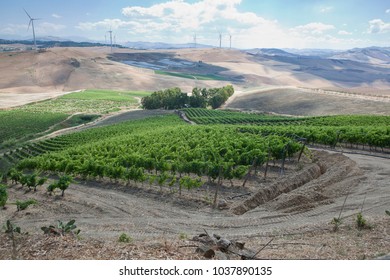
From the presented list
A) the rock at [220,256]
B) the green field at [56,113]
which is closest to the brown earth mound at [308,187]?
the rock at [220,256]

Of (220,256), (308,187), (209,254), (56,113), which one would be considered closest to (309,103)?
(56,113)

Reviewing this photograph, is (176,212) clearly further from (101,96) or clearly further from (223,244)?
(101,96)

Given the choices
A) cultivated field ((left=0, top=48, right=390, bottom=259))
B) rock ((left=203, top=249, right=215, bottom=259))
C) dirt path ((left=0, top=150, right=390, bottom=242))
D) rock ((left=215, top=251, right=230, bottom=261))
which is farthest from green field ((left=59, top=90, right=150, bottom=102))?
rock ((left=203, top=249, right=215, bottom=259))

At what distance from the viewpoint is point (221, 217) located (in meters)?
19.9

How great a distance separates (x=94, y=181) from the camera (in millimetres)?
30203

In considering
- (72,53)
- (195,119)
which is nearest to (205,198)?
(195,119)

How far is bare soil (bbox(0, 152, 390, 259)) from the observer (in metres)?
11.7

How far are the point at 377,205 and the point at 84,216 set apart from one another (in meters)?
15.1

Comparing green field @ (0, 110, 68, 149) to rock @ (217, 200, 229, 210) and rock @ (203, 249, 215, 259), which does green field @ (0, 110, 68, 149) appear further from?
rock @ (203, 249, 215, 259)

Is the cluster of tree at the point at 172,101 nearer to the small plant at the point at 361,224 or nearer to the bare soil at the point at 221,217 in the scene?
the bare soil at the point at 221,217

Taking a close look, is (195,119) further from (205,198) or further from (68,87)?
(68,87)

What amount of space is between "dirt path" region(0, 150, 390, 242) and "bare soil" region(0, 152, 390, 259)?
A: 46 mm

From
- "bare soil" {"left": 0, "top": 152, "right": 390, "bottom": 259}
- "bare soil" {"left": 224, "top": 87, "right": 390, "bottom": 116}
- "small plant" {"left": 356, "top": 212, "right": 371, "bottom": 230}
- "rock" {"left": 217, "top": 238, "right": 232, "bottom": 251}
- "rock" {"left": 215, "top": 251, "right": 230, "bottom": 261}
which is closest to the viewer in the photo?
"rock" {"left": 215, "top": 251, "right": 230, "bottom": 261}

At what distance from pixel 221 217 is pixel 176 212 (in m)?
2.72
